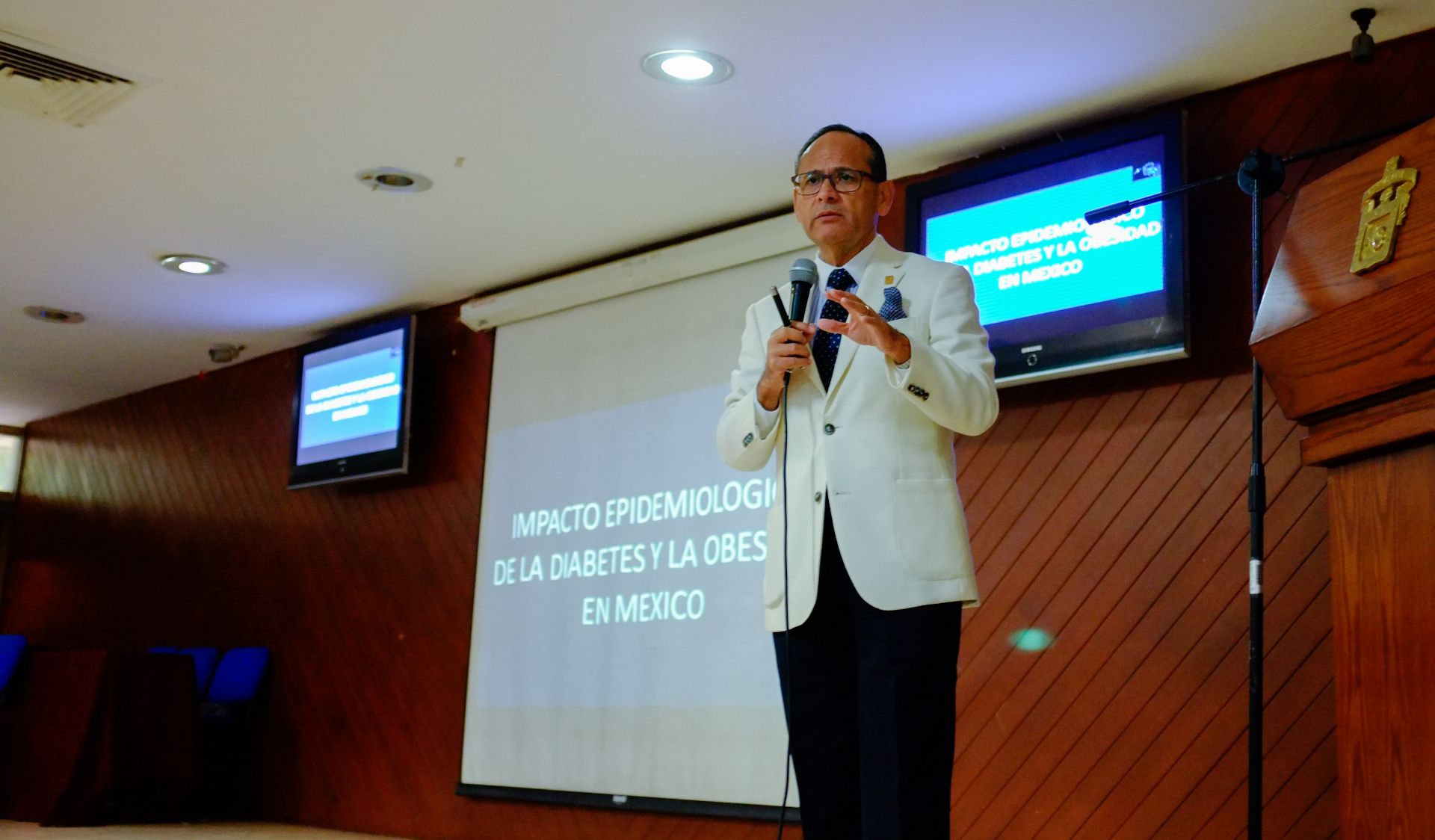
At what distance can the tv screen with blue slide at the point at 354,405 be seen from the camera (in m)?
6.07

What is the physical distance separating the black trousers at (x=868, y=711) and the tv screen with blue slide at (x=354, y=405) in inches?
177

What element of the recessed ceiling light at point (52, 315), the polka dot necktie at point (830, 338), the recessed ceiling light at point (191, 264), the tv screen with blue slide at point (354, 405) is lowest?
the polka dot necktie at point (830, 338)

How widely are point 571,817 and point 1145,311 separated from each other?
3.06 meters

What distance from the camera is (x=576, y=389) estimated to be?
556 centimetres

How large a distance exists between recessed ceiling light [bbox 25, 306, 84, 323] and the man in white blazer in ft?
18.5

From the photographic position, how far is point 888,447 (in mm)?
1851

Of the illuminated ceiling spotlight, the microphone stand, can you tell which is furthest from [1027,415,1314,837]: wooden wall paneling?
the microphone stand

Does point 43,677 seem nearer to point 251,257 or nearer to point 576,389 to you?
point 251,257

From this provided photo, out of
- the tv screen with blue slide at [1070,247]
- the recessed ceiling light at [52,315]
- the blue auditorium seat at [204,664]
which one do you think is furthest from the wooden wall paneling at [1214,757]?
the recessed ceiling light at [52,315]

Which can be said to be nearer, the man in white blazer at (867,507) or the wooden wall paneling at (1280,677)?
the man in white blazer at (867,507)

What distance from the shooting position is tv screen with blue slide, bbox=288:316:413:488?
239 inches

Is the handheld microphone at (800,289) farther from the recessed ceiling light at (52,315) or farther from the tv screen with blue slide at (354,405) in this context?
the recessed ceiling light at (52,315)

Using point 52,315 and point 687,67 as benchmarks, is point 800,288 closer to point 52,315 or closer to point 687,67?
point 687,67

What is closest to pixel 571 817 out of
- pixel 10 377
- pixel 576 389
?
pixel 576 389
